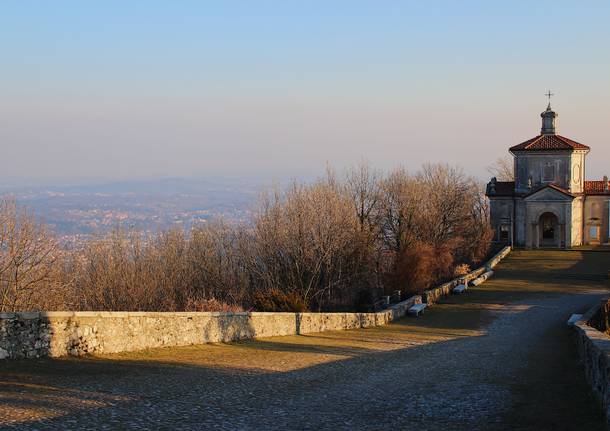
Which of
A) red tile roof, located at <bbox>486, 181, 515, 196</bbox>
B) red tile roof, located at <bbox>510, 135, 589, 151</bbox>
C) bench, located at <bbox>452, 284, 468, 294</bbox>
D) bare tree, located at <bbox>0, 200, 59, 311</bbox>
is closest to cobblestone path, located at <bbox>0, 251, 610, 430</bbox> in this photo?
bare tree, located at <bbox>0, 200, 59, 311</bbox>

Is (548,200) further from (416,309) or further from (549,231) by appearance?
(416,309)

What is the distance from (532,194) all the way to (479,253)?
27.0ft

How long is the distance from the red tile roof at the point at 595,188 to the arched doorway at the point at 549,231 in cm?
494

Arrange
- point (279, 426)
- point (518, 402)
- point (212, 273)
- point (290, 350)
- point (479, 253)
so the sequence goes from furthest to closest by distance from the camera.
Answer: point (479, 253)
point (212, 273)
point (290, 350)
point (518, 402)
point (279, 426)

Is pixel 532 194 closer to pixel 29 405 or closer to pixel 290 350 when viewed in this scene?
pixel 290 350

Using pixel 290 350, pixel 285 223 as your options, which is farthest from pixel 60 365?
pixel 285 223

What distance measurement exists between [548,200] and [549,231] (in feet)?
12.9

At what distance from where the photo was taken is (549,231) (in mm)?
63750

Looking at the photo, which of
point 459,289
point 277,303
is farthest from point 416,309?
point 459,289

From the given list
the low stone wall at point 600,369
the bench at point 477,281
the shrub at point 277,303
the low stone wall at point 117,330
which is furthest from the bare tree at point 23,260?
the bench at point 477,281

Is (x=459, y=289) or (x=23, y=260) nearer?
(x=23, y=260)

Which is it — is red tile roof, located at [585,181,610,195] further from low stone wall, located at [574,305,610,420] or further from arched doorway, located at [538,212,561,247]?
low stone wall, located at [574,305,610,420]

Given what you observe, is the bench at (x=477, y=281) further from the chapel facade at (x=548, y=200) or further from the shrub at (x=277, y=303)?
the chapel facade at (x=548, y=200)

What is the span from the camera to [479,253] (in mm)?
57938
